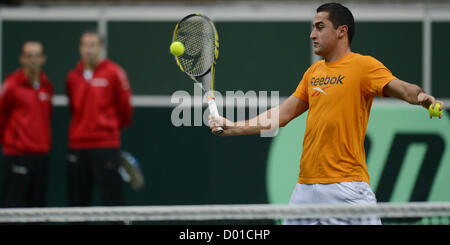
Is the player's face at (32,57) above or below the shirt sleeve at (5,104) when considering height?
above

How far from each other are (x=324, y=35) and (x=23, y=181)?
12.4 ft

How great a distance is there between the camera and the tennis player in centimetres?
335

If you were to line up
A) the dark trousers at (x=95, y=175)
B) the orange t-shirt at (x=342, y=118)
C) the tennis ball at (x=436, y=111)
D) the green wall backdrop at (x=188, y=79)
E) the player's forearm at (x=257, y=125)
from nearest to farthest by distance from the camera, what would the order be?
the tennis ball at (x=436, y=111) < the orange t-shirt at (x=342, y=118) < the player's forearm at (x=257, y=125) < the dark trousers at (x=95, y=175) < the green wall backdrop at (x=188, y=79)

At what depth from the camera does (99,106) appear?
6.08m

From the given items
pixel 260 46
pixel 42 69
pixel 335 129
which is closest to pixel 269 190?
pixel 260 46

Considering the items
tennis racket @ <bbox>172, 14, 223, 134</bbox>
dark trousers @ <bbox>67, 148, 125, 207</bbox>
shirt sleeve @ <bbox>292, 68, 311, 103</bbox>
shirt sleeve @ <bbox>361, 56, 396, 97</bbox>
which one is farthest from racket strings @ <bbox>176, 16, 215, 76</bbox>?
dark trousers @ <bbox>67, 148, 125, 207</bbox>

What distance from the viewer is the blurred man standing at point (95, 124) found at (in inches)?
237

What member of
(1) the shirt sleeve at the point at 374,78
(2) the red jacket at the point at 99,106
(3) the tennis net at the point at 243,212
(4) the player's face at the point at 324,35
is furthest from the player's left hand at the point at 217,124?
(2) the red jacket at the point at 99,106

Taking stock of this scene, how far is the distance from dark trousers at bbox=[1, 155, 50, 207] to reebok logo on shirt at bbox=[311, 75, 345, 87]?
11.7 feet

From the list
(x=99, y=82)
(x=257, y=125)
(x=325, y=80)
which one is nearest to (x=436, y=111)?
(x=325, y=80)

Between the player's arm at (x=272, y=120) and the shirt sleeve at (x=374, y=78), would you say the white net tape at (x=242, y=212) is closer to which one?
the shirt sleeve at (x=374, y=78)

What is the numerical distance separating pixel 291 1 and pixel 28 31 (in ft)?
9.90

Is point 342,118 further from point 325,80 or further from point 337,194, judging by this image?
point 337,194

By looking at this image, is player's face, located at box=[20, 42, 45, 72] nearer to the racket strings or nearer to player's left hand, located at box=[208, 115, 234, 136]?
the racket strings
